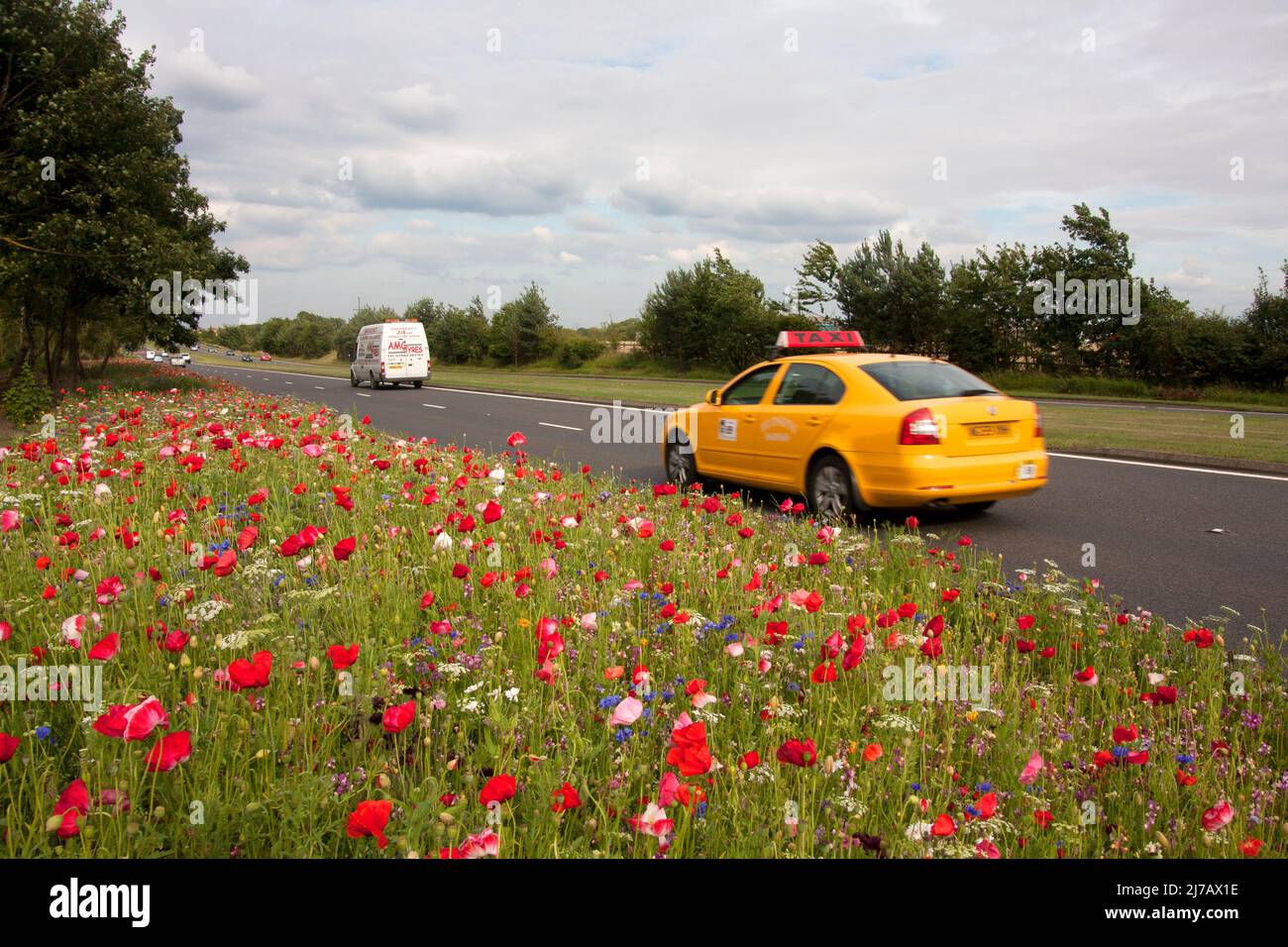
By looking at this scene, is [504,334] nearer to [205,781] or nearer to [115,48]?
[115,48]

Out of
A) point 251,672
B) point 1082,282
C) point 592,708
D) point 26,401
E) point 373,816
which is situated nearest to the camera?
point 373,816

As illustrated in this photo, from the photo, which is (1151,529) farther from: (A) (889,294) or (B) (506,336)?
(B) (506,336)

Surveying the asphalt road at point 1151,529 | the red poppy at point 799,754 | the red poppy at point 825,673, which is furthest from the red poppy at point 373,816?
the asphalt road at point 1151,529

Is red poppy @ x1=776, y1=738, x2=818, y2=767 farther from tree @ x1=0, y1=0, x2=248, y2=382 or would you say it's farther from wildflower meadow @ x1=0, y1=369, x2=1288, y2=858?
tree @ x1=0, y1=0, x2=248, y2=382

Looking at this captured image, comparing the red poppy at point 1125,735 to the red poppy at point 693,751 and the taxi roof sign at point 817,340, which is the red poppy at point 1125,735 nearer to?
the red poppy at point 693,751

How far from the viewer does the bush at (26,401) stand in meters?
20.3

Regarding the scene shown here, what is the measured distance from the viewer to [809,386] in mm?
9273

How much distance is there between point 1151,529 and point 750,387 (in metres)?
4.06

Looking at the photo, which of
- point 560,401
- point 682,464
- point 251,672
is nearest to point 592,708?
point 251,672
